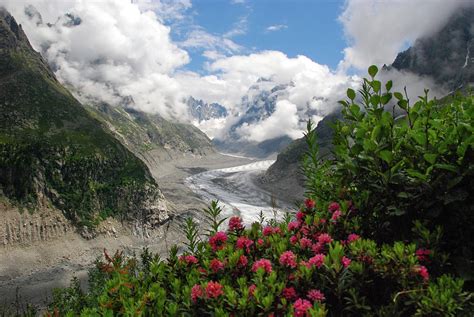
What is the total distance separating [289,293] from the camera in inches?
177

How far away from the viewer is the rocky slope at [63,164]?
130 m

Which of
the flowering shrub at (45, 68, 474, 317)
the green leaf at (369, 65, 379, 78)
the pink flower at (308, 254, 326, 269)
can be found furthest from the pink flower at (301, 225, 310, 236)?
the green leaf at (369, 65, 379, 78)

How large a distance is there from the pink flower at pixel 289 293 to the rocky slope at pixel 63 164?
5410 inches

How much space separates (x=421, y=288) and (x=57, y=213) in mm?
142442

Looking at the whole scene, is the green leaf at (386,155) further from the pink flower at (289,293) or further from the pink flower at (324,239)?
the pink flower at (289,293)

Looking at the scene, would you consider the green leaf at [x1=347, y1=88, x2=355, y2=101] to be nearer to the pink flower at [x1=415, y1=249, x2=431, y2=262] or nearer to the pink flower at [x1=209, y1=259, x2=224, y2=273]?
the pink flower at [x1=415, y1=249, x2=431, y2=262]

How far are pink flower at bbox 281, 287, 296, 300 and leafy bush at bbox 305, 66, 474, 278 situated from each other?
192 cm

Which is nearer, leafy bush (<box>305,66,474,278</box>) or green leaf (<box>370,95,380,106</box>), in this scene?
leafy bush (<box>305,66,474,278</box>)

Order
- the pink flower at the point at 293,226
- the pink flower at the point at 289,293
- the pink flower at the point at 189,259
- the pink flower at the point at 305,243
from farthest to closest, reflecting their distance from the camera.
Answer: the pink flower at the point at 293,226 < the pink flower at the point at 189,259 < the pink flower at the point at 305,243 < the pink flower at the point at 289,293

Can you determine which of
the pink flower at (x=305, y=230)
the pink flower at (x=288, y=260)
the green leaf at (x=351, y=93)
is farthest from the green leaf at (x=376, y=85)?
the pink flower at (x=288, y=260)

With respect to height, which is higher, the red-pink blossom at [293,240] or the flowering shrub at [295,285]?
the red-pink blossom at [293,240]

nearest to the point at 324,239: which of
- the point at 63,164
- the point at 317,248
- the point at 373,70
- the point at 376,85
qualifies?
the point at 317,248

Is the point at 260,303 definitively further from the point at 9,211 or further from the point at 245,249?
the point at 9,211

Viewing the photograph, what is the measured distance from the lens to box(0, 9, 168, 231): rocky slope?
427 feet
